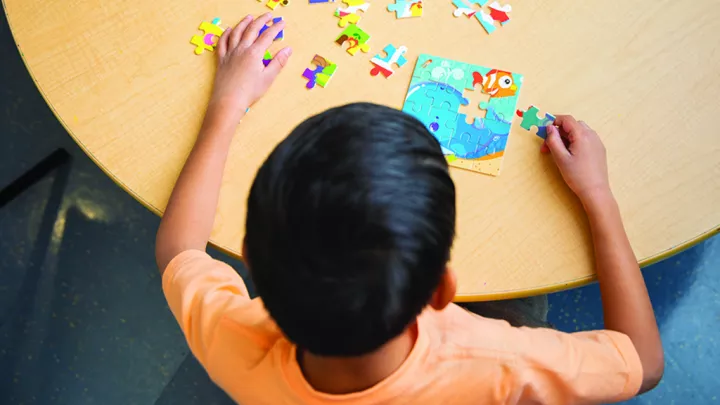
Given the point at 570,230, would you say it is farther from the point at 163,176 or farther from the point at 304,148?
the point at 163,176

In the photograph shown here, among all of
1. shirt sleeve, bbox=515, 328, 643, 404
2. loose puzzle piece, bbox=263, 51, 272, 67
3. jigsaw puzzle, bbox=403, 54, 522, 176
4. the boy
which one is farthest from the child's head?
loose puzzle piece, bbox=263, 51, 272, 67

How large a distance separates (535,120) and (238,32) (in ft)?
1.79

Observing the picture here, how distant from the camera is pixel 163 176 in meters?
0.96

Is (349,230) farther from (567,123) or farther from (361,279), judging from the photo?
(567,123)

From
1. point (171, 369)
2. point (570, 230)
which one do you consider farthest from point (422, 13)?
point (171, 369)

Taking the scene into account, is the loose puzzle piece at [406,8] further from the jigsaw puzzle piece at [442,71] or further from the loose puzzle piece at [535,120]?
the loose puzzle piece at [535,120]

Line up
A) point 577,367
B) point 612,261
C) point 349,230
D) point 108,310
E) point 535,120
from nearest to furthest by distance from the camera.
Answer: point 349,230 < point 577,367 < point 612,261 < point 535,120 < point 108,310

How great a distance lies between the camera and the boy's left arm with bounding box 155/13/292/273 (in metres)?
0.91

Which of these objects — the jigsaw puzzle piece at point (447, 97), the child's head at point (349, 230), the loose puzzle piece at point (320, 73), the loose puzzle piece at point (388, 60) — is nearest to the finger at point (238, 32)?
the loose puzzle piece at point (320, 73)

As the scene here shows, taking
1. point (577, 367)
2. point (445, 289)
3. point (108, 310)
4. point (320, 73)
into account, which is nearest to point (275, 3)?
point (320, 73)

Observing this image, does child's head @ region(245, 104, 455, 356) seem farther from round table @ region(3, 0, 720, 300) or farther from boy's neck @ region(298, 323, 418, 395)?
round table @ region(3, 0, 720, 300)

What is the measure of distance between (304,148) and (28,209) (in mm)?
1446

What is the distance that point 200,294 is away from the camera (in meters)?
0.81

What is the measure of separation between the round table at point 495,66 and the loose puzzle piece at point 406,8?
0.01m
